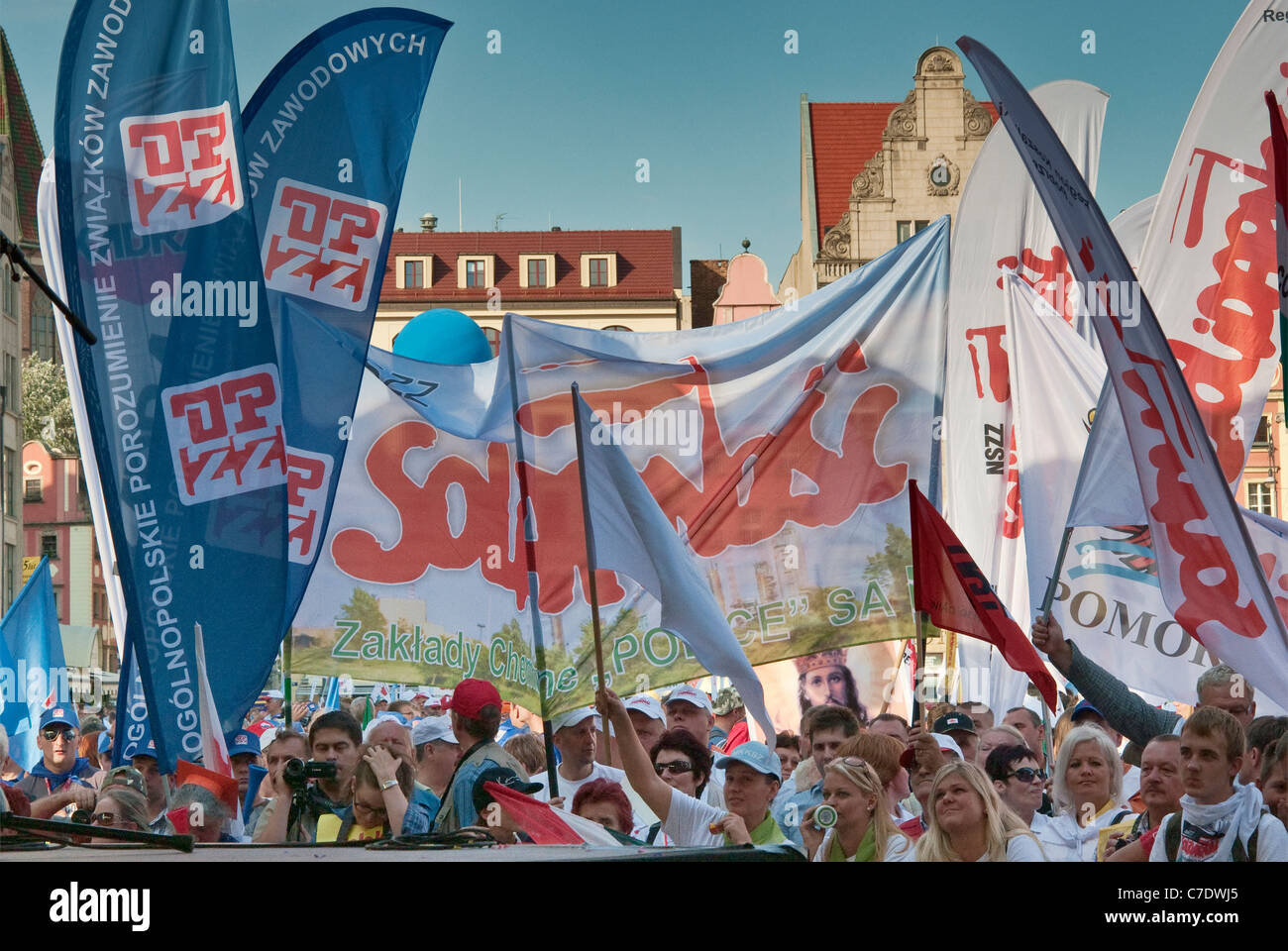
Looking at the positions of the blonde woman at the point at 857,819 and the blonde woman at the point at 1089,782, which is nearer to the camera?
the blonde woman at the point at 857,819

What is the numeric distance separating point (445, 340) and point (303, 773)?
9233mm

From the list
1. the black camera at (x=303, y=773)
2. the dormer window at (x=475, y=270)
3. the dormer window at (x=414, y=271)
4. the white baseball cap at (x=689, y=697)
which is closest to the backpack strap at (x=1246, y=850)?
the black camera at (x=303, y=773)

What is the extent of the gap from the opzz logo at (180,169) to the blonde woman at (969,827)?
4.05 m

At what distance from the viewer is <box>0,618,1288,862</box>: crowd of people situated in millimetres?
5559

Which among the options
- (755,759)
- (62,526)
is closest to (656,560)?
(755,759)

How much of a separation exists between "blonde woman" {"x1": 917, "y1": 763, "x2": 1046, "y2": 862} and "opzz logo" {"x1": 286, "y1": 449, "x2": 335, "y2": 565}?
3689mm

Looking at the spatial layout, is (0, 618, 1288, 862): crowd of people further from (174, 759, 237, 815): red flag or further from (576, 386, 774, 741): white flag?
(576, 386, 774, 741): white flag

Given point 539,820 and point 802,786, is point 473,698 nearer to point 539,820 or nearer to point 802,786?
point 802,786

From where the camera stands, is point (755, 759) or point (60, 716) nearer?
point (755, 759)

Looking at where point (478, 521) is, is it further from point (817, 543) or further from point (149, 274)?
point (149, 274)

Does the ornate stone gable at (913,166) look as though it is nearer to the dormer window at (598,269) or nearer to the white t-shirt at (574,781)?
the dormer window at (598,269)

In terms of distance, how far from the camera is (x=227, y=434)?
738cm

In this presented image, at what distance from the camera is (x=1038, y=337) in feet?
35.7

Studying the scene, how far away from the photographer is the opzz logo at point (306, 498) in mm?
8242
